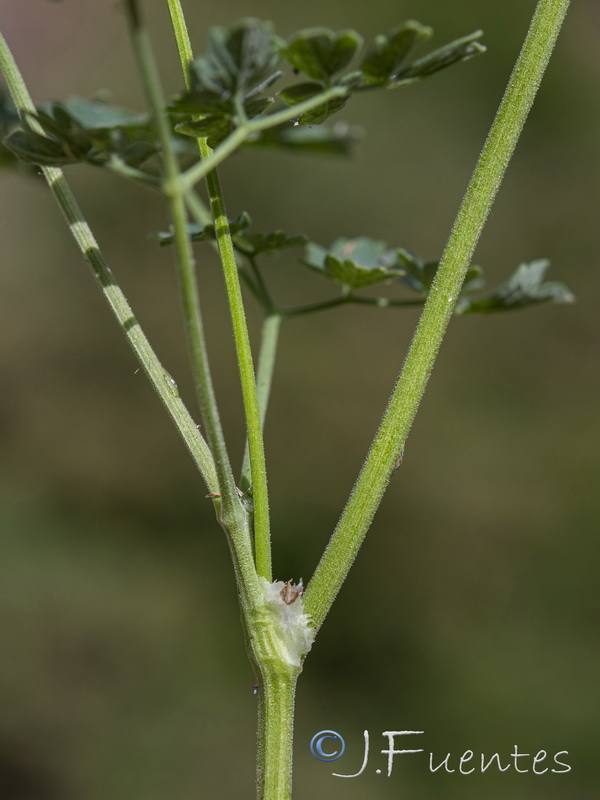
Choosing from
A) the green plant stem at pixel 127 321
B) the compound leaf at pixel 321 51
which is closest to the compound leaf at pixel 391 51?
the compound leaf at pixel 321 51

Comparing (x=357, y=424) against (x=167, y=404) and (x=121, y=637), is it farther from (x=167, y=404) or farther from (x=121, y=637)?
(x=167, y=404)

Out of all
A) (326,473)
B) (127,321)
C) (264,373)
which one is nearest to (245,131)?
(127,321)

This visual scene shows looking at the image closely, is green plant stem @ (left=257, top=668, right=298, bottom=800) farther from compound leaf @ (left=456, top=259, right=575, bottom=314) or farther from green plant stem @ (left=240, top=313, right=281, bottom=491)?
compound leaf @ (left=456, top=259, right=575, bottom=314)

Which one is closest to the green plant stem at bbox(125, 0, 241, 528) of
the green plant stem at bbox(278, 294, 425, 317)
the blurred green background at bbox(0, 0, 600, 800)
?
the green plant stem at bbox(278, 294, 425, 317)

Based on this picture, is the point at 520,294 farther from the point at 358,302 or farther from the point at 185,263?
the point at 185,263

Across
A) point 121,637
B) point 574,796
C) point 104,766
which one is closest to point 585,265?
point 574,796
